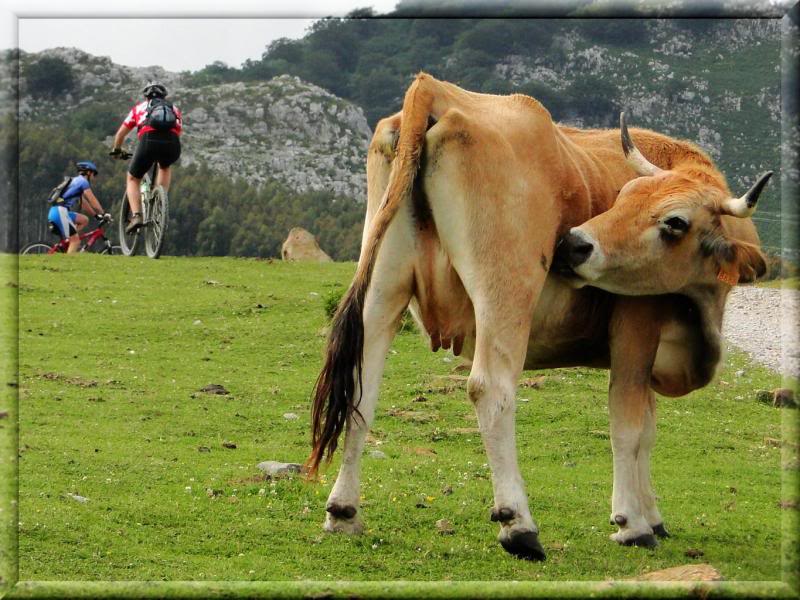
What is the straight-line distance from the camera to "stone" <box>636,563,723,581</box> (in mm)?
7022

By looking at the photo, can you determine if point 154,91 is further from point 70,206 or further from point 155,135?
point 70,206

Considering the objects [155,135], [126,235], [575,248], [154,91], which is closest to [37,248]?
[126,235]

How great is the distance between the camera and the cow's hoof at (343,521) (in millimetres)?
8156

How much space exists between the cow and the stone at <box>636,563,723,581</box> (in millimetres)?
761

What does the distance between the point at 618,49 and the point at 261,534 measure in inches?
1271

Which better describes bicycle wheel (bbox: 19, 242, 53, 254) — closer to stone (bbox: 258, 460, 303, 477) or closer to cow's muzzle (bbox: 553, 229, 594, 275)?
stone (bbox: 258, 460, 303, 477)

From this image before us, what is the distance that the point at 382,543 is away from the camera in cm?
812

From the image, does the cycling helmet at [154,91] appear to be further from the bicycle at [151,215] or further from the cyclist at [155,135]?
the bicycle at [151,215]

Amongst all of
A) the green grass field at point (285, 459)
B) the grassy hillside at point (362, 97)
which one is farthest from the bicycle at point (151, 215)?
the grassy hillside at point (362, 97)

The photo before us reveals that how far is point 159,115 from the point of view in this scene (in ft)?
70.8

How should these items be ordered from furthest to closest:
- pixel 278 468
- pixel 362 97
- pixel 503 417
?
pixel 362 97, pixel 278 468, pixel 503 417

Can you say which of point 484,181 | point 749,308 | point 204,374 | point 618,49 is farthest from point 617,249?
point 618,49

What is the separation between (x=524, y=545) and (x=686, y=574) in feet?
3.39

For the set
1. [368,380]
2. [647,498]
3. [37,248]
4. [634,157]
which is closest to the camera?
[368,380]
